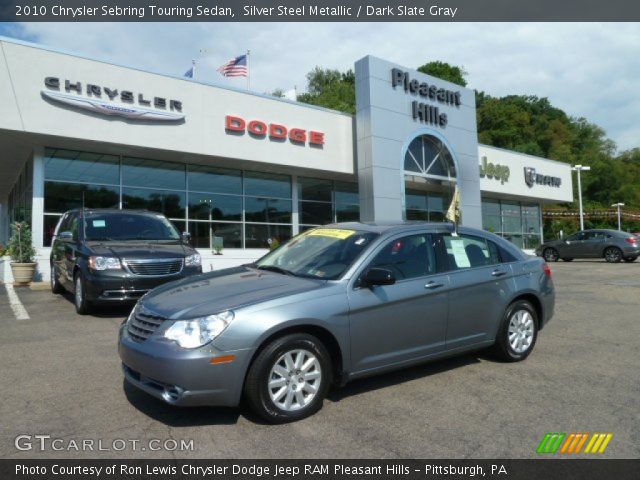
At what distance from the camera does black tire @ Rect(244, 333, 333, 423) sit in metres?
3.55

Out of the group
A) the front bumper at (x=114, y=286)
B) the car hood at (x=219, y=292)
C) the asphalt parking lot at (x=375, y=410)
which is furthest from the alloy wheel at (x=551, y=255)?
the car hood at (x=219, y=292)

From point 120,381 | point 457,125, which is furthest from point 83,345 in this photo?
point 457,125

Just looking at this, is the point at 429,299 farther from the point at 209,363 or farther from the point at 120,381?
the point at 120,381

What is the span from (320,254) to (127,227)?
5334mm

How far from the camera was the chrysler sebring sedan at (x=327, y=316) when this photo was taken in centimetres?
351

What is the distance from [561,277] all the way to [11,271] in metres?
15.7

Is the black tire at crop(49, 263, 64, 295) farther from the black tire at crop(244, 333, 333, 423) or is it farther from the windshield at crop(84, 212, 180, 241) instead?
the black tire at crop(244, 333, 333, 423)

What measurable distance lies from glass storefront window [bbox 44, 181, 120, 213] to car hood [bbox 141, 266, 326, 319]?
11.8 meters

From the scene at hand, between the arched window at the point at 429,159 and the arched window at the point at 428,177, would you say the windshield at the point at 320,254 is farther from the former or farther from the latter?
the arched window at the point at 429,159

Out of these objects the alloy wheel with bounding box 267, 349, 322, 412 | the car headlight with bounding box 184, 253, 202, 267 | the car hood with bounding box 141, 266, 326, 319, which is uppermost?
the car headlight with bounding box 184, 253, 202, 267

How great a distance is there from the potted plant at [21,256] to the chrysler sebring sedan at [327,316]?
9.99 meters

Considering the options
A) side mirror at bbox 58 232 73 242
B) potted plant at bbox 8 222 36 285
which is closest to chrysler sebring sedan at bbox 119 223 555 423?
side mirror at bbox 58 232 73 242

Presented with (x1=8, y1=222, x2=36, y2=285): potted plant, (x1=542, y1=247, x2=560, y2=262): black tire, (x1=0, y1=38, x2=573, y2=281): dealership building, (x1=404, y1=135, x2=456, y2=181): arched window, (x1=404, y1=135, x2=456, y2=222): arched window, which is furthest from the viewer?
(x1=542, y1=247, x2=560, y2=262): black tire

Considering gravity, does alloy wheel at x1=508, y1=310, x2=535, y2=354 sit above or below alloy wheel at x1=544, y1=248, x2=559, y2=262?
below
